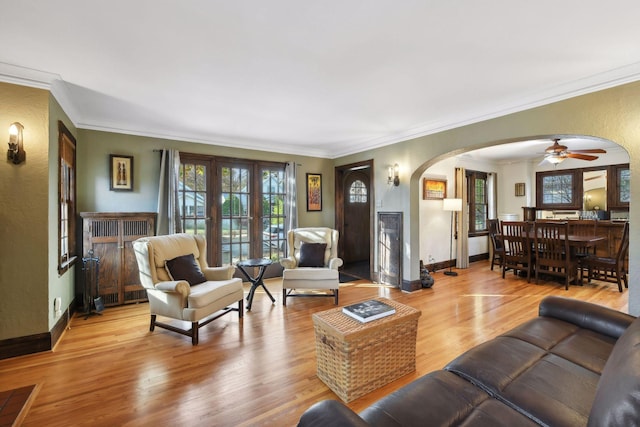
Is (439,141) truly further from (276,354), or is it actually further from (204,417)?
(204,417)

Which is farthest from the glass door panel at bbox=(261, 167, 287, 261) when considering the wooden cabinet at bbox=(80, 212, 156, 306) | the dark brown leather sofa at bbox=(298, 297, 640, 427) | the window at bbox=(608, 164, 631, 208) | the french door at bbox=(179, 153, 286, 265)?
the window at bbox=(608, 164, 631, 208)

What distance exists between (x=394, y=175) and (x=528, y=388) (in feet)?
11.9

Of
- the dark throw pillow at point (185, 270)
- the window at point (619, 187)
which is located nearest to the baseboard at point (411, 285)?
the dark throw pillow at point (185, 270)

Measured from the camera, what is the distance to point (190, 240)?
140 inches

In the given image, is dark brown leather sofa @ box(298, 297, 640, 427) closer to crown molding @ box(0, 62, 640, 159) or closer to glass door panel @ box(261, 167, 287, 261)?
crown molding @ box(0, 62, 640, 159)

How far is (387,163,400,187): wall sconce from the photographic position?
4.62m

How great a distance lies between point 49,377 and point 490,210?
A: 8334mm

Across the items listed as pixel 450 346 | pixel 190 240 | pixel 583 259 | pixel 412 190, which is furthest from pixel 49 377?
pixel 583 259

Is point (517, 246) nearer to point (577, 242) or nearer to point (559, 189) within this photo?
point (577, 242)

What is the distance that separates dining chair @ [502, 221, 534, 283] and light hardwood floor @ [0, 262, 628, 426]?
114 centimetres

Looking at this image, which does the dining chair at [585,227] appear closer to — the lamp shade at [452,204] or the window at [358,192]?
the lamp shade at [452,204]

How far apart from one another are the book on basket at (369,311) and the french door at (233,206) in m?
3.18

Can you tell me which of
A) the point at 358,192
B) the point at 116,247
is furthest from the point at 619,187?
the point at 116,247

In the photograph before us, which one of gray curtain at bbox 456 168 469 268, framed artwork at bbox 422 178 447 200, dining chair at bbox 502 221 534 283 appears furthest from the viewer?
gray curtain at bbox 456 168 469 268
